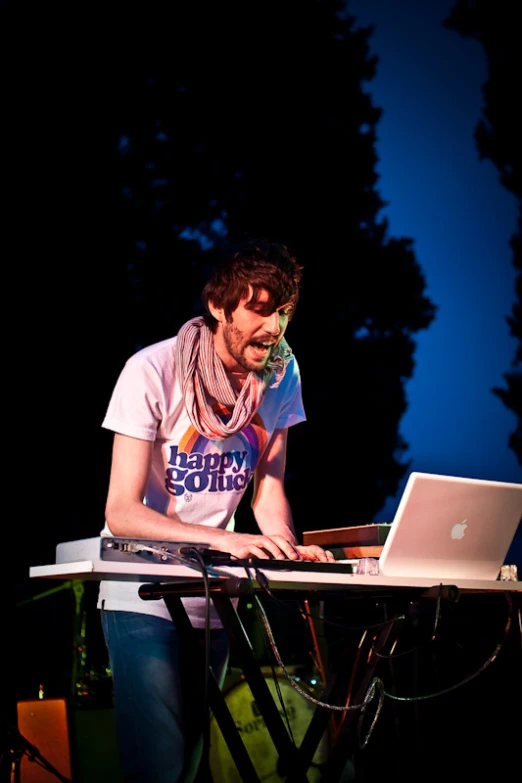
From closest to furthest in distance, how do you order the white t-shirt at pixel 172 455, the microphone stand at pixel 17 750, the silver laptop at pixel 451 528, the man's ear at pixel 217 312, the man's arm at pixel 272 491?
the silver laptop at pixel 451 528
the white t-shirt at pixel 172 455
the man's ear at pixel 217 312
the man's arm at pixel 272 491
the microphone stand at pixel 17 750

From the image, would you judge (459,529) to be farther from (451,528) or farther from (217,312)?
(217,312)

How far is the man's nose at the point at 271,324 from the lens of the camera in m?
2.70

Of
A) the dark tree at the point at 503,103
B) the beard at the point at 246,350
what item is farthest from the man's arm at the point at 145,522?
the dark tree at the point at 503,103

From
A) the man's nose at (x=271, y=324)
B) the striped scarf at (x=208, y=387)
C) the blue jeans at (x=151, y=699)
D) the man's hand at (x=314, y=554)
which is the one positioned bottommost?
the blue jeans at (x=151, y=699)

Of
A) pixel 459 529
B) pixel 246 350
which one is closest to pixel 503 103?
pixel 246 350

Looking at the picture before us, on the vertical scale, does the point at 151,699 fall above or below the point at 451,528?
below

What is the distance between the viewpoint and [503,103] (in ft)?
37.4

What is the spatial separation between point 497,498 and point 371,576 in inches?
20.8

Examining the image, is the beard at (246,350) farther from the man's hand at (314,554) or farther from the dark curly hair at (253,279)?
the man's hand at (314,554)

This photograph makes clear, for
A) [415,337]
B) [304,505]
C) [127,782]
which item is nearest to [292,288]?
[127,782]

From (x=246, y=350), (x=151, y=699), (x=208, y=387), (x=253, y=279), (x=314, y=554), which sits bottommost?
(x=151, y=699)

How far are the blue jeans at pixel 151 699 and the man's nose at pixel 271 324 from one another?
0.92m

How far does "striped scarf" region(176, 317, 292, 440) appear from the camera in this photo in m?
2.64

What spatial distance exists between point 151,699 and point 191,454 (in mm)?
731
